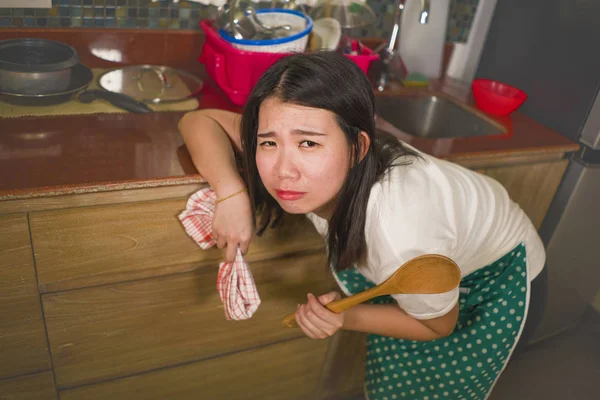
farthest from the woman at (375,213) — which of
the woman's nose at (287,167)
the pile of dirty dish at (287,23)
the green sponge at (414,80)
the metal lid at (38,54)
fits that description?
the green sponge at (414,80)

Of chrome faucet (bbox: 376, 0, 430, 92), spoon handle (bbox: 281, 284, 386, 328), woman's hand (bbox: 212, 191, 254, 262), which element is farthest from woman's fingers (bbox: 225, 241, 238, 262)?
chrome faucet (bbox: 376, 0, 430, 92)

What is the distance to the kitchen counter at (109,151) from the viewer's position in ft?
2.93

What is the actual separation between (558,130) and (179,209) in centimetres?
108

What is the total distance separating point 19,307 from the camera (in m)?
0.96

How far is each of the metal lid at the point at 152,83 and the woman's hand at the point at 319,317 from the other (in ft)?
2.11

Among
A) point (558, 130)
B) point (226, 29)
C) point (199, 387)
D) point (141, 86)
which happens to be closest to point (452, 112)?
point (558, 130)

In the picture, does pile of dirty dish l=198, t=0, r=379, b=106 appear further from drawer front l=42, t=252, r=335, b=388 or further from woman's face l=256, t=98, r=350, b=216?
drawer front l=42, t=252, r=335, b=388

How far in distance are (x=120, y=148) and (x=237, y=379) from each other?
2.16 feet

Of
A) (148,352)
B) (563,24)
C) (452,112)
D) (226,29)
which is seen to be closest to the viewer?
(148,352)

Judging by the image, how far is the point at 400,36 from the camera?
165cm

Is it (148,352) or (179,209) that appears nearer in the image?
(179,209)

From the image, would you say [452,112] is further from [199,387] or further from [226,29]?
[199,387]

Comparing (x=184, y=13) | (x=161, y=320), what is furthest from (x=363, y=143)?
(x=184, y=13)

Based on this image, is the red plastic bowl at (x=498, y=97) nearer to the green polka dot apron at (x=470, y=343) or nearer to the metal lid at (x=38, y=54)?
the green polka dot apron at (x=470, y=343)
